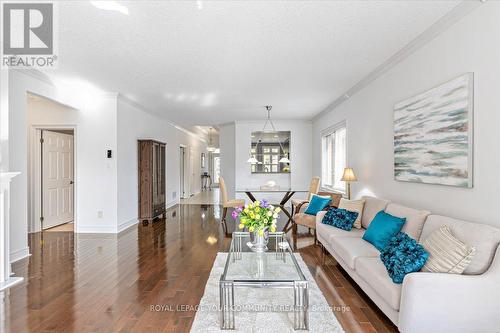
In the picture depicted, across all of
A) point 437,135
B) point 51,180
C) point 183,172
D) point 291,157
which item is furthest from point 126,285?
point 183,172

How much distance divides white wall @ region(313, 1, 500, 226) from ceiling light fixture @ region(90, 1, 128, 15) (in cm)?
300

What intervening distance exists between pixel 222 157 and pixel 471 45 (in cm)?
727

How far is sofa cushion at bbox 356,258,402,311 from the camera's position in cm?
204

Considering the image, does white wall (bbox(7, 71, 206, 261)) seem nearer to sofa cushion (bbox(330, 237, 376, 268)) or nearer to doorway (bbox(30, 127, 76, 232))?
doorway (bbox(30, 127, 76, 232))

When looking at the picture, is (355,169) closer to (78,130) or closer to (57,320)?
(57,320)

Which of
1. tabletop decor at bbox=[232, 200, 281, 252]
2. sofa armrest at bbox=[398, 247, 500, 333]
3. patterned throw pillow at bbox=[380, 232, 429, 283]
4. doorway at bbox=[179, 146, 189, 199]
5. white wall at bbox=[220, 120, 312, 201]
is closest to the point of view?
sofa armrest at bbox=[398, 247, 500, 333]

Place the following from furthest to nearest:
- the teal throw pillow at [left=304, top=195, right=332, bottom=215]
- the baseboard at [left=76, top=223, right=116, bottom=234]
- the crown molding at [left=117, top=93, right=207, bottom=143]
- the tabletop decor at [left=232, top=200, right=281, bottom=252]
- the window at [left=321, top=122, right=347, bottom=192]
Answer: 1. the window at [left=321, top=122, right=347, bottom=192]
2. the crown molding at [left=117, top=93, right=207, bottom=143]
3. the baseboard at [left=76, top=223, right=116, bottom=234]
4. the teal throw pillow at [left=304, top=195, right=332, bottom=215]
5. the tabletop decor at [left=232, top=200, right=281, bottom=252]

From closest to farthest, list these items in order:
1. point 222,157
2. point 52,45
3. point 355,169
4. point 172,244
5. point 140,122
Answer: point 52,45
point 172,244
point 355,169
point 140,122
point 222,157

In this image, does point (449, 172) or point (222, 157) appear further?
point (222, 157)

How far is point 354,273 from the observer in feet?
9.33

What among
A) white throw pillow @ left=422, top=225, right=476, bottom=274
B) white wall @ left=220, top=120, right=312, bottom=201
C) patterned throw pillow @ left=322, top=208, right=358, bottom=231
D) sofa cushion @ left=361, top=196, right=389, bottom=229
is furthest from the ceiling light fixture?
white wall @ left=220, top=120, right=312, bottom=201

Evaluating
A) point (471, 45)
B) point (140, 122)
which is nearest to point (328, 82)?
point (471, 45)

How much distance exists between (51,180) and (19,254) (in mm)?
2320

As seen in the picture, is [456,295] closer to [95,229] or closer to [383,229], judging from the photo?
[383,229]
